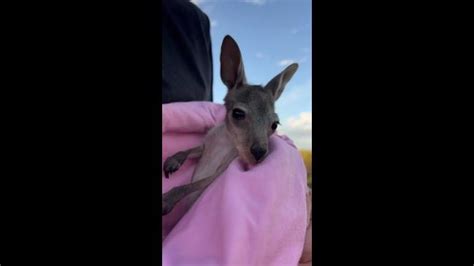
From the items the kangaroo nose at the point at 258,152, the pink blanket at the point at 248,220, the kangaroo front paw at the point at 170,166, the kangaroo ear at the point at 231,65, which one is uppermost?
the kangaroo ear at the point at 231,65

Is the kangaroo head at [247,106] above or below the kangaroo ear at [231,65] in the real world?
below

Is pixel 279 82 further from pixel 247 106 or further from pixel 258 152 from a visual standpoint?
pixel 258 152

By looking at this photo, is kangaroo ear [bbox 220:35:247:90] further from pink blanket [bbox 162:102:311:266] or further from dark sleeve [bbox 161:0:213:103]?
pink blanket [bbox 162:102:311:266]

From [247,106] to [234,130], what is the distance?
0.36 ft

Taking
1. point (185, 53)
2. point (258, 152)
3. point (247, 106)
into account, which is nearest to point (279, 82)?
point (247, 106)

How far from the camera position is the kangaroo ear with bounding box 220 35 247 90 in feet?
4.19

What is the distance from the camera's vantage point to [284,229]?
1006mm

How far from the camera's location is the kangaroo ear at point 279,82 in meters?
1.30

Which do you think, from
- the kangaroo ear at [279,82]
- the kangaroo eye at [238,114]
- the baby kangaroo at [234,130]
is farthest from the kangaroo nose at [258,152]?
the kangaroo ear at [279,82]

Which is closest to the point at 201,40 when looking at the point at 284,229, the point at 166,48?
the point at 166,48

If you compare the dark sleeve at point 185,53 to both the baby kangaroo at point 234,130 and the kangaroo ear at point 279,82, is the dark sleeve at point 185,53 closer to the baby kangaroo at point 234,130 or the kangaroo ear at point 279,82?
the baby kangaroo at point 234,130

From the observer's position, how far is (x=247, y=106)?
1438 millimetres

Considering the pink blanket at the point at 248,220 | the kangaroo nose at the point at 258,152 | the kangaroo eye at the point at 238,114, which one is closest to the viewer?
the pink blanket at the point at 248,220
